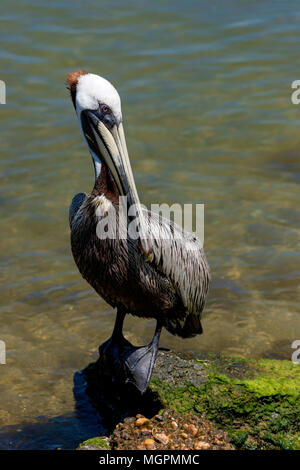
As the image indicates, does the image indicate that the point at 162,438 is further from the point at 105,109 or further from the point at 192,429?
the point at 105,109

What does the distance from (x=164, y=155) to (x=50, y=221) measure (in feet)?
5.99

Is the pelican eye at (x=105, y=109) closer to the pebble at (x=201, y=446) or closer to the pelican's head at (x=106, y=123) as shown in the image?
the pelican's head at (x=106, y=123)

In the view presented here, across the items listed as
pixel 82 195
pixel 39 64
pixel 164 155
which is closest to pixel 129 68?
pixel 39 64

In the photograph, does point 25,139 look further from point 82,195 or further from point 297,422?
point 297,422

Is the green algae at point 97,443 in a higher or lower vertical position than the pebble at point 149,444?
lower

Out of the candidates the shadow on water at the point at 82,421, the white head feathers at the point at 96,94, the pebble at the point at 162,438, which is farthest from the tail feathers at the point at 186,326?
the white head feathers at the point at 96,94

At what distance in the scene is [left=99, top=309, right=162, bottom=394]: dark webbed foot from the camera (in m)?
4.41

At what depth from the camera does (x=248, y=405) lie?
4238mm

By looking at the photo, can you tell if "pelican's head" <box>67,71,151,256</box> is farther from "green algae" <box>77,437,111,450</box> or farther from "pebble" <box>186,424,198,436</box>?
"green algae" <box>77,437,111,450</box>

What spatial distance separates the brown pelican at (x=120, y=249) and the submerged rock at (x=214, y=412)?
184 millimetres

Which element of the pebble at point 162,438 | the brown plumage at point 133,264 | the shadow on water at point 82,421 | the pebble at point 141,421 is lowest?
the shadow on water at point 82,421

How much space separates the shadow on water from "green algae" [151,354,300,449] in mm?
236

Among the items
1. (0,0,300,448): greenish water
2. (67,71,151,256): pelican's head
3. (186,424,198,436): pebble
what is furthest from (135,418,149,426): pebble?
(67,71,151,256): pelican's head

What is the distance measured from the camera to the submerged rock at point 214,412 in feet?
13.5
